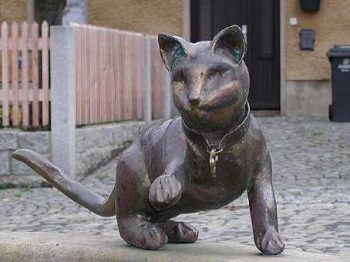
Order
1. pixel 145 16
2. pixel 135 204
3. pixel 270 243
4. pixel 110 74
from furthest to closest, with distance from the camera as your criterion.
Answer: pixel 145 16, pixel 110 74, pixel 135 204, pixel 270 243

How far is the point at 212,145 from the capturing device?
3275mm

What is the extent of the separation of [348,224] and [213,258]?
11.5 feet

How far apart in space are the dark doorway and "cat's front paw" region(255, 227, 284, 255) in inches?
532

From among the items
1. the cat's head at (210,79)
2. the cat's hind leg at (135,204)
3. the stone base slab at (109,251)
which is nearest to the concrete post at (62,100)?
the stone base slab at (109,251)

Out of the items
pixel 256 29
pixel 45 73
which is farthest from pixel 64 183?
pixel 256 29

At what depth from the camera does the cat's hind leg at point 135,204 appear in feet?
11.9

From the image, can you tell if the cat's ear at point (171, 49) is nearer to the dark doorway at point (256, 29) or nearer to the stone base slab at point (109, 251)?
the stone base slab at point (109, 251)

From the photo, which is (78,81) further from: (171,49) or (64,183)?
(171,49)

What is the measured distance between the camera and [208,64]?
125 inches

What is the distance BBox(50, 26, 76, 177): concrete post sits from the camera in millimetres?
9906

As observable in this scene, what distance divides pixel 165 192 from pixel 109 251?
25.2 inches

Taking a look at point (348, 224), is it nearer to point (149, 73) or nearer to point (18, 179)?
point (18, 179)

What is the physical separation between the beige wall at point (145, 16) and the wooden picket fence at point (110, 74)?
358cm

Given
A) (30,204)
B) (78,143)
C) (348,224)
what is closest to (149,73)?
(78,143)
